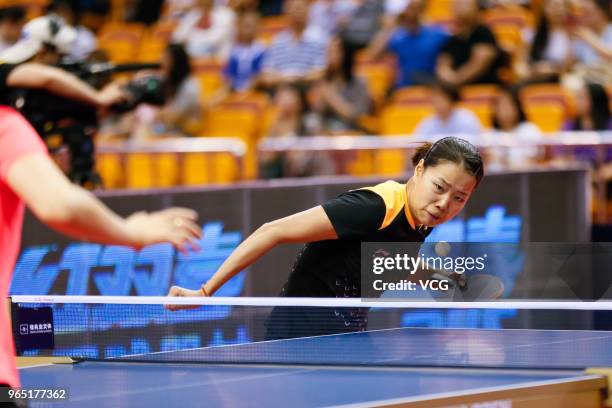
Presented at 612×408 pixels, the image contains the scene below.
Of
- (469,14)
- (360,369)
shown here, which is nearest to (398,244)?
(360,369)

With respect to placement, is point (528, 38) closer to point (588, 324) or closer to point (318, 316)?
point (588, 324)

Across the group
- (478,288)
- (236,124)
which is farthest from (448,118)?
(478,288)

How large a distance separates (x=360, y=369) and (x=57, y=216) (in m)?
2.36

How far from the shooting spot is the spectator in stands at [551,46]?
1132 centimetres

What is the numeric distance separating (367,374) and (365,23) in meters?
8.96

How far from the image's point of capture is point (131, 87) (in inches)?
313

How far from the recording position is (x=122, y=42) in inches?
602

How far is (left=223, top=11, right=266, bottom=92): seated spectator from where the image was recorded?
13266mm

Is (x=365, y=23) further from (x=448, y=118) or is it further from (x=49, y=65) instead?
(x=49, y=65)

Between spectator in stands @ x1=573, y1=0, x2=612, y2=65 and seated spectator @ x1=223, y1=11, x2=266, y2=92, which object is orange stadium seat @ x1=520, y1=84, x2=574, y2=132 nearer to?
spectator in stands @ x1=573, y1=0, x2=612, y2=65

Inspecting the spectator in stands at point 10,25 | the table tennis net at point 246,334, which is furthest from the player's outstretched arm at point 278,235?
the spectator in stands at point 10,25

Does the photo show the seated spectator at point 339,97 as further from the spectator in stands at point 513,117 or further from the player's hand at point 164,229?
the player's hand at point 164,229

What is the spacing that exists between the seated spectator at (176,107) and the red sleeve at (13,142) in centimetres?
961

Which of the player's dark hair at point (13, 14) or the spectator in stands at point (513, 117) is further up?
the player's dark hair at point (13, 14)
